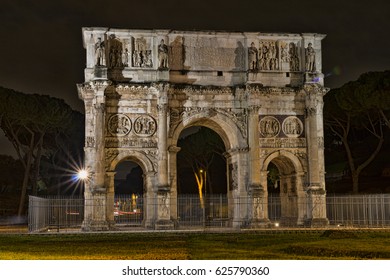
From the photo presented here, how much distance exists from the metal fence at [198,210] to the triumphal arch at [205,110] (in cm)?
125

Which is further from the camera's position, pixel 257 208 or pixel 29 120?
pixel 29 120

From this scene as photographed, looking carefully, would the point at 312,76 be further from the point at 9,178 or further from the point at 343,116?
the point at 9,178

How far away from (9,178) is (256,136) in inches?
1257

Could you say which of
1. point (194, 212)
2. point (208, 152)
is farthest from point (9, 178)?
point (194, 212)

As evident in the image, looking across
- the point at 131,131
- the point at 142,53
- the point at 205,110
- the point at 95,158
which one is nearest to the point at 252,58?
the point at 205,110

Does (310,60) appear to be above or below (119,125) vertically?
above

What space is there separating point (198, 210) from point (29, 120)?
620 inches

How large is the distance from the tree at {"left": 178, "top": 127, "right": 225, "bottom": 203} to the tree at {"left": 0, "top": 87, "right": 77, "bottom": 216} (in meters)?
11.3

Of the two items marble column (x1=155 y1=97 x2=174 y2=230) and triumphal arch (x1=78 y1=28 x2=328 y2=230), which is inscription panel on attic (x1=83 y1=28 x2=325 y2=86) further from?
marble column (x1=155 y1=97 x2=174 y2=230)

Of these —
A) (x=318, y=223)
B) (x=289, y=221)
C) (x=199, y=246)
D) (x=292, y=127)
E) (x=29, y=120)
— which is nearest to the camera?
(x=199, y=246)

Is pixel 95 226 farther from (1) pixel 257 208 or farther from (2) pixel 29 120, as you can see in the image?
(2) pixel 29 120

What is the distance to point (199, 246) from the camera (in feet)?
62.0

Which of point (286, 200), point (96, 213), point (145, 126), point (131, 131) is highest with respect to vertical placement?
point (145, 126)

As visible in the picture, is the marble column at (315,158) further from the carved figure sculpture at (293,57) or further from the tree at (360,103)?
the tree at (360,103)
